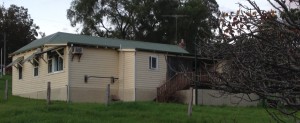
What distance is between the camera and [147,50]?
34.3 meters

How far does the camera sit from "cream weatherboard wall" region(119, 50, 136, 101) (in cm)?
3325

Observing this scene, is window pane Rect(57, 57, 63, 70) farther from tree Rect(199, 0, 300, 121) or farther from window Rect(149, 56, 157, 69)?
tree Rect(199, 0, 300, 121)

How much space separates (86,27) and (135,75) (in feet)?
101

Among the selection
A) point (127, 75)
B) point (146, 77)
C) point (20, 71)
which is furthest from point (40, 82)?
point (146, 77)

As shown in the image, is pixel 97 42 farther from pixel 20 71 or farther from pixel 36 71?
pixel 20 71

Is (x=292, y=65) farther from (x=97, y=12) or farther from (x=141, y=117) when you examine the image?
(x=97, y=12)

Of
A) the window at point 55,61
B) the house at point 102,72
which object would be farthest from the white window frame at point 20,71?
the window at point 55,61

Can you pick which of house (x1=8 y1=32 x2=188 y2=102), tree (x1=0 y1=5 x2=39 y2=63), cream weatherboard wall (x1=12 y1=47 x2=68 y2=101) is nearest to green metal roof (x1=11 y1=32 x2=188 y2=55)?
house (x1=8 y1=32 x2=188 y2=102)

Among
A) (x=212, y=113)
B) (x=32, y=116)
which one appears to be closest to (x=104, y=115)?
(x=32, y=116)

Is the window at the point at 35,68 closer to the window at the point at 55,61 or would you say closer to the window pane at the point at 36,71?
the window pane at the point at 36,71

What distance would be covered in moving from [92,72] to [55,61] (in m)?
2.67

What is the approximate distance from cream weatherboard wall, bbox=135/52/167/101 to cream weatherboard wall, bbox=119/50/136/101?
0.27 meters

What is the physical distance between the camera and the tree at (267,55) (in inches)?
125

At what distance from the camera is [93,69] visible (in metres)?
33.0
